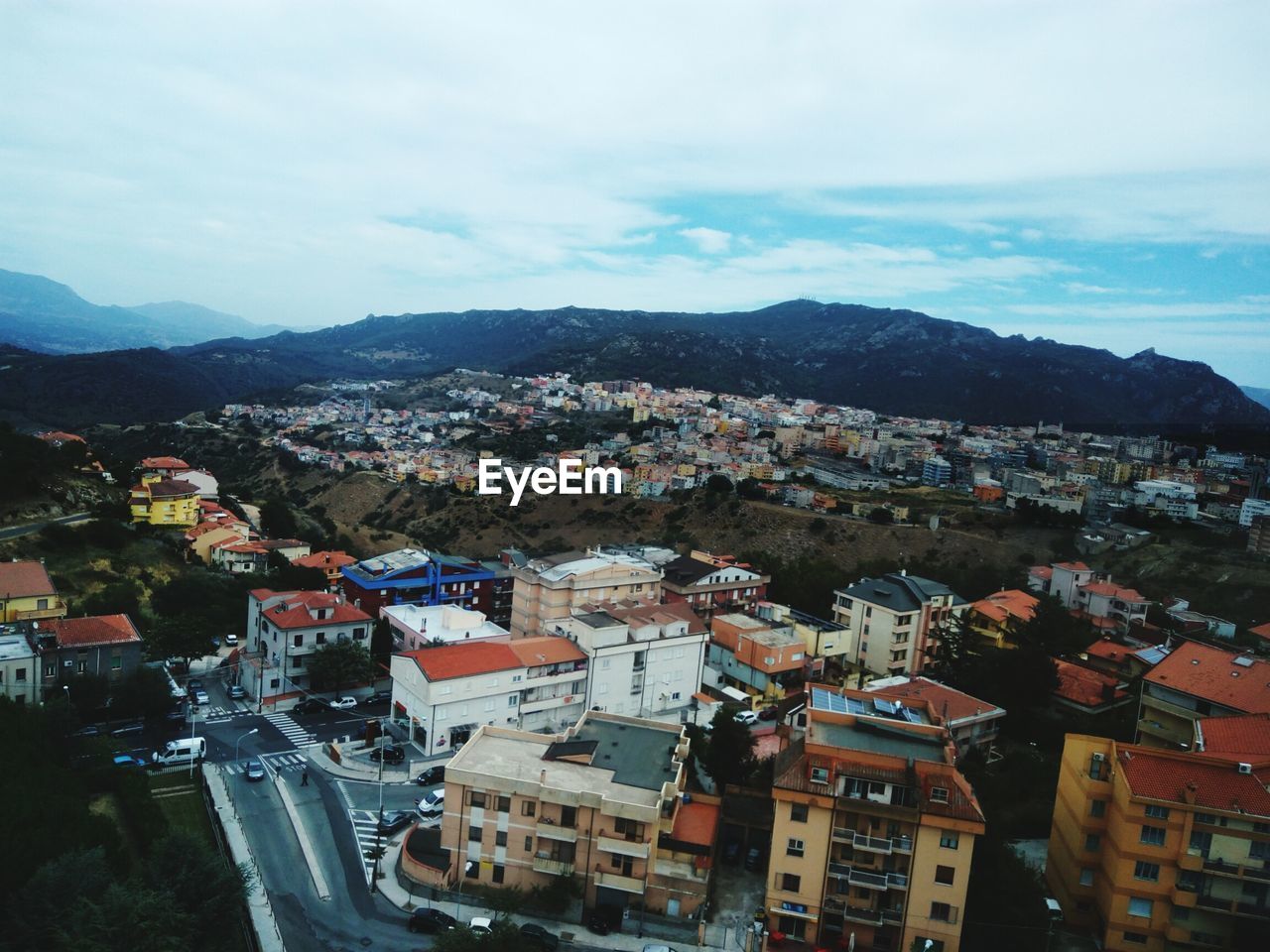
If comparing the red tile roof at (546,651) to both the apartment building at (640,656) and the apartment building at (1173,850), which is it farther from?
the apartment building at (1173,850)

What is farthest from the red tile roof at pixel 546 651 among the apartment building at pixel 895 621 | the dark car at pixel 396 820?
the apartment building at pixel 895 621

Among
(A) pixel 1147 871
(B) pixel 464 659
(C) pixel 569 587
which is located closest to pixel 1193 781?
(A) pixel 1147 871

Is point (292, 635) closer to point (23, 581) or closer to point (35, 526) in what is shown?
point (23, 581)

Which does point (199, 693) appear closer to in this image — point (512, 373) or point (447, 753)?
point (447, 753)

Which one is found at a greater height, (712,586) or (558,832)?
(712,586)

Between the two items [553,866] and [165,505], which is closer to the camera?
[553,866]

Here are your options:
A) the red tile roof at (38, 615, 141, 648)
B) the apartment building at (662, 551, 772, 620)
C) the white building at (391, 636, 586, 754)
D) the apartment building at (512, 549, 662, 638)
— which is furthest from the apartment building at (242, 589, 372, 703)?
the apartment building at (662, 551, 772, 620)

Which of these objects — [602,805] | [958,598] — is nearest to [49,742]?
[602,805]
